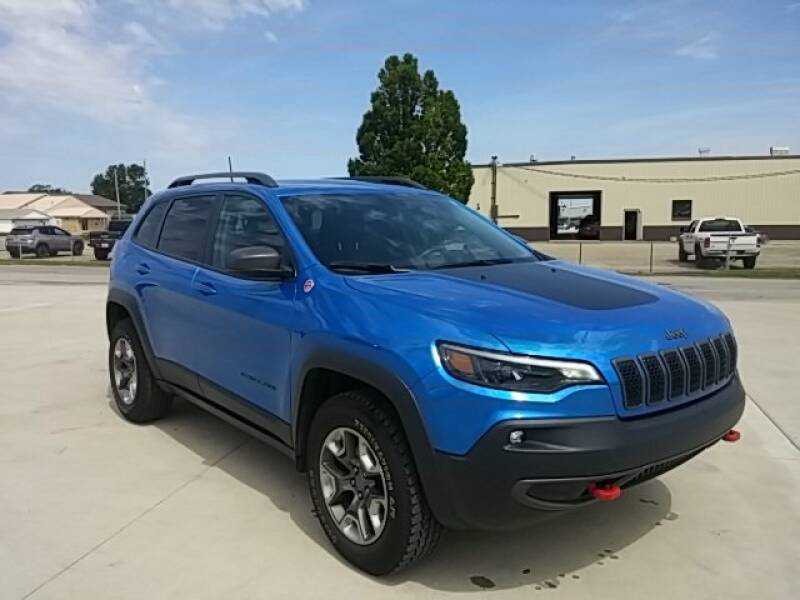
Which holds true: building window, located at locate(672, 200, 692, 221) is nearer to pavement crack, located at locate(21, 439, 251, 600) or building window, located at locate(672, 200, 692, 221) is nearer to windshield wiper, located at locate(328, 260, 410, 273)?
pavement crack, located at locate(21, 439, 251, 600)

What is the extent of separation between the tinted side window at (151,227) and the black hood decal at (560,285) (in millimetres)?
2709

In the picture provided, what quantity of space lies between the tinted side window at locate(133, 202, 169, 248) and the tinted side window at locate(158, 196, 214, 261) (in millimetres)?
121

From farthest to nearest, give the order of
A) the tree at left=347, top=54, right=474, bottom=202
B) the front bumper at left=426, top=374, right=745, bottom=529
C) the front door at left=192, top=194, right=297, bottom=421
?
1. the tree at left=347, top=54, right=474, bottom=202
2. the front door at left=192, top=194, right=297, bottom=421
3. the front bumper at left=426, top=374, right=745, bottom=529

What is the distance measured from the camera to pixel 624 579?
3082 mm

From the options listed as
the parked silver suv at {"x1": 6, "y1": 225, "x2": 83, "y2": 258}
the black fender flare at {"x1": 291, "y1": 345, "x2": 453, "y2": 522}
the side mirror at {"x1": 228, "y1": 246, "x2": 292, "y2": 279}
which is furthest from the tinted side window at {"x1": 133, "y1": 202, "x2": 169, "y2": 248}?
the parked silver suv at {"x1": 6, "y1": 225, "x2": 83, "y2": 258}

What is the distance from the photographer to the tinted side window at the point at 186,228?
4.58 meters

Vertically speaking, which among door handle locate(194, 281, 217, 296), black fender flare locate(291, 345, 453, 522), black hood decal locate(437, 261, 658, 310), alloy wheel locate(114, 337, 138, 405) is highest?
black hood decal locate(437, 261, 658, 310)

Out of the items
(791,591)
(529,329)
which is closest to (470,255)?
(529,329)

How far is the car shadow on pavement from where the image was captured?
3.10 m

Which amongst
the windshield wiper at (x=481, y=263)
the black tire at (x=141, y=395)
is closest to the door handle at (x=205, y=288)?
the black tire at (x=141, y=395)

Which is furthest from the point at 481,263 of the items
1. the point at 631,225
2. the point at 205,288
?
the point at 631,225

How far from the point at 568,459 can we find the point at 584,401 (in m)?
0.23

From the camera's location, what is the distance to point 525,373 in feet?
8.59

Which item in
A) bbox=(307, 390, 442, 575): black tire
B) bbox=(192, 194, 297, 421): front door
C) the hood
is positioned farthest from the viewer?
bbox=(192, 194, 297, 421): front door
